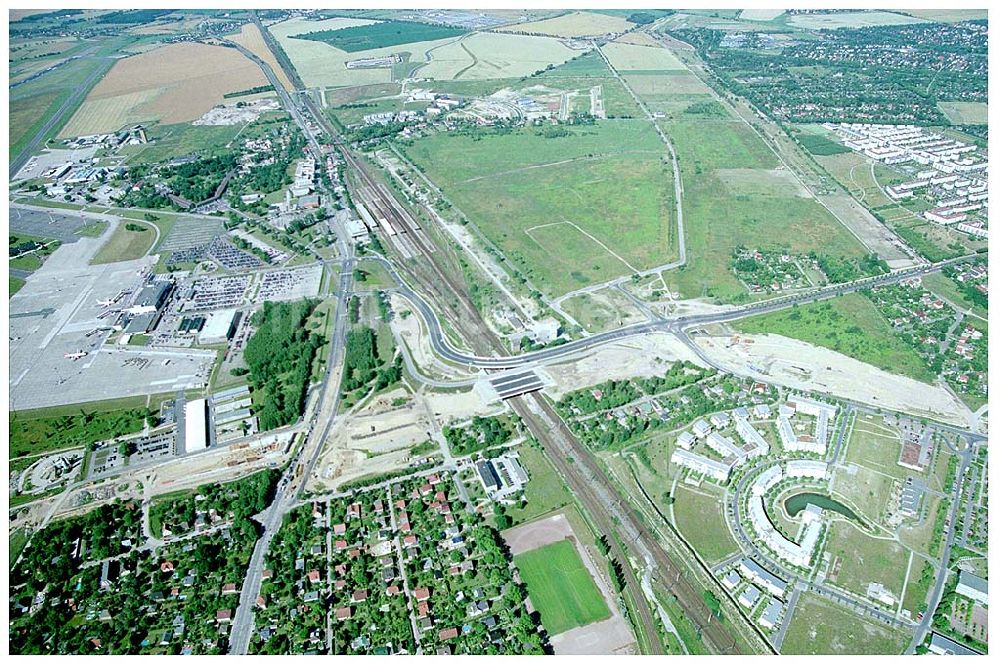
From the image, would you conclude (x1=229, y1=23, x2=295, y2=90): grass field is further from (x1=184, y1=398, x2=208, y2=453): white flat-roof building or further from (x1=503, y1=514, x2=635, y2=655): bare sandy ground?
(x1=503, y1=514, x2=635, y2=655): bare sandy ground

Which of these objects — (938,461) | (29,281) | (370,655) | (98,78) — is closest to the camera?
(370,655)

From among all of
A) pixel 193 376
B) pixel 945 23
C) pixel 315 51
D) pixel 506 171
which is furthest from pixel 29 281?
pixel 945 23

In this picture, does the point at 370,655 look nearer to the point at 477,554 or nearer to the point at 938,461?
the point at 477,554

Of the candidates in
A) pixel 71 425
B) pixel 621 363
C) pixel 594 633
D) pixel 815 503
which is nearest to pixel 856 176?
pixel 621 363

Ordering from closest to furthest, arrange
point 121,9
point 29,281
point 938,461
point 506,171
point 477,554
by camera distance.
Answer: point 477,554
point 938,461
point 29,281
point 506,171
point 121,9

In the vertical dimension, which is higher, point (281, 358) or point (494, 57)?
point (494, 57)

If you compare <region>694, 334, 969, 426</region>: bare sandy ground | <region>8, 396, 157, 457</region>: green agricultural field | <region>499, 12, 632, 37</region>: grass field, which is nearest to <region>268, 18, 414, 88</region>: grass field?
<region>499, 12, 632, 37</region>: grass field

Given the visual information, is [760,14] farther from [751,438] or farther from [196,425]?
[196,425]
